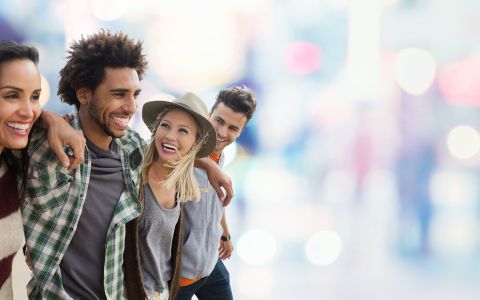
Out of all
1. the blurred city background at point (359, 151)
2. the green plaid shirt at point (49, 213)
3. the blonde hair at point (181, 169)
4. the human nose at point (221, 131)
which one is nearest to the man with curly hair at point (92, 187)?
the green plaid shirt at point (49, 213)

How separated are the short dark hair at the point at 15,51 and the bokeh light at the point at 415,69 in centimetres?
342

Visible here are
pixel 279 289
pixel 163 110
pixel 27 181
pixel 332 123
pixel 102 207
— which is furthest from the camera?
pixel 332 123

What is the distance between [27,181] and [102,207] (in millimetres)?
193

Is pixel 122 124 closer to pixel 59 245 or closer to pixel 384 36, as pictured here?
pixel 59 245

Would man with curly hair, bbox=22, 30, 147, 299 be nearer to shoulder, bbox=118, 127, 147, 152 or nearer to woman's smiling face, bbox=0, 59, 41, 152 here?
shoulder, bbox=118, 127, 147, 152

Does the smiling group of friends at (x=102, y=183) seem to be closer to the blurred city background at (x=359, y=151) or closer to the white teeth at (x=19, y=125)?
the white teeth at (x=19, y=125)

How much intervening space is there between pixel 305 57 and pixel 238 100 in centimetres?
207

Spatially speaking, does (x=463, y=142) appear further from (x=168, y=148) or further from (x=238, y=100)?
(x=168, y=148)

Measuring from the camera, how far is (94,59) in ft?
4.66

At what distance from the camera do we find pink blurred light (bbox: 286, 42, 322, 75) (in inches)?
158

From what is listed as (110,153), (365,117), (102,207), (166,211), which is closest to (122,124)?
(110,153)

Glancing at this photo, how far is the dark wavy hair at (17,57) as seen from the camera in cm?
110

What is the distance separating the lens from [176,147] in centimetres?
165

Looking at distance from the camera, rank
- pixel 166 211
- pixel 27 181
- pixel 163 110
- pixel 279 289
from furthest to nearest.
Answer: pixel 279 289, pixel 163 110, pixel 166 211, pixel 27 181
